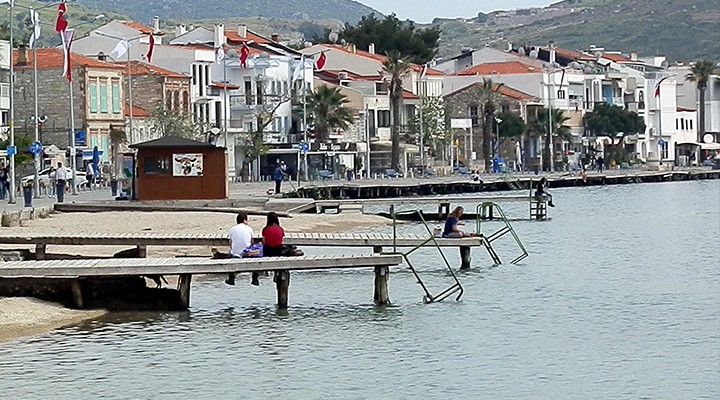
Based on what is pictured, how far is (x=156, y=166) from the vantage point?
193 feet

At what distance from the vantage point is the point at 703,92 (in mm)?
179750

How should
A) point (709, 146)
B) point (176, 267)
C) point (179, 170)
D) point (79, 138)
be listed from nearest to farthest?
point (176, 267)
point (179, 170)
point (79, 138)
point (709, 146)

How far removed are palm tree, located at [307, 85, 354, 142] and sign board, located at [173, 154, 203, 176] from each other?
5578 cm

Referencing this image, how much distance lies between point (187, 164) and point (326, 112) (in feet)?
187

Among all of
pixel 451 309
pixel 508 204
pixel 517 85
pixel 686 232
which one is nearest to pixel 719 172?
pixel 517 85

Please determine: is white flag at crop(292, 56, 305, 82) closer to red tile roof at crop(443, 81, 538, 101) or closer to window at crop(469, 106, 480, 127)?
window at crop(469, 106, 480, 127)

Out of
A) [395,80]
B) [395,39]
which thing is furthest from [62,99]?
[395,39]

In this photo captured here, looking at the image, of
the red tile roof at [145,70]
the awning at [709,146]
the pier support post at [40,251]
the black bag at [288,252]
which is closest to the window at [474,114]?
the awning at [709,146]

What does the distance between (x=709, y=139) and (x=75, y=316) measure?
156 metres

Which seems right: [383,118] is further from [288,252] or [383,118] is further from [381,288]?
[288,252]

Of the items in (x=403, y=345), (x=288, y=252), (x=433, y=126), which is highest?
(x=433, y=126)

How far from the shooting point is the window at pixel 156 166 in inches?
2308

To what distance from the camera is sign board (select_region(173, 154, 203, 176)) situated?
58500 millimetres

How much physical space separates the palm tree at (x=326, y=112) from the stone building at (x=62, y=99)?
84.1ft
